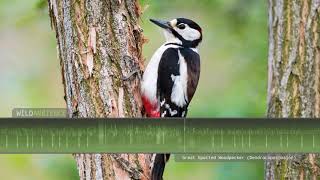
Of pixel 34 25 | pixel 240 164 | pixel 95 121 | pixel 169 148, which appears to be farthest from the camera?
pixel 34 25

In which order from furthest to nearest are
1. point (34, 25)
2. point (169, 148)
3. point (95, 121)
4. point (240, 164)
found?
point (34, 25) → point (240, 164) → point (169, 148) → point (95, 121)

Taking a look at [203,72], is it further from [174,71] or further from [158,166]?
[158,166]

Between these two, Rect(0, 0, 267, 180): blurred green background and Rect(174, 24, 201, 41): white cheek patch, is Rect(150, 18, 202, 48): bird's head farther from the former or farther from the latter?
Rect(0, 0, 267, 180): blurred green background

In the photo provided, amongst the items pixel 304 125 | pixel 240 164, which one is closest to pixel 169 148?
pixel 304 125

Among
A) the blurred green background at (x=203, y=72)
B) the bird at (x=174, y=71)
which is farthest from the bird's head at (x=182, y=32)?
the blurred green background at (x=203, y=72)

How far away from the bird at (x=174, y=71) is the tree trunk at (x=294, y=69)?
0.86 ft

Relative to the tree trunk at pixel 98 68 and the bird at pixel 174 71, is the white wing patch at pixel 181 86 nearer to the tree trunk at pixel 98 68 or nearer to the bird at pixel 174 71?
the bird at pixel 174 71

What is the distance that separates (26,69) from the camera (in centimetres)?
307

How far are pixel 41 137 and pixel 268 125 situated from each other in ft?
1.39

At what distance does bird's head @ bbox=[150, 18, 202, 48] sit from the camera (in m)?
1.94

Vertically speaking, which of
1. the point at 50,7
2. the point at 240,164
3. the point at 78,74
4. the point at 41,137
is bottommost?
the point at 240,164

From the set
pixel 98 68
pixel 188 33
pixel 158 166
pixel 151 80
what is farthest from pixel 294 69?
pixel 98 68

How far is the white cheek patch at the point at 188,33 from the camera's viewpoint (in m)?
1.94

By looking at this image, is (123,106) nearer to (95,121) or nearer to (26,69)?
(95,121)
